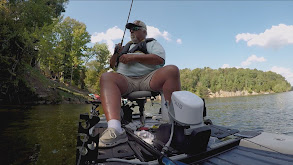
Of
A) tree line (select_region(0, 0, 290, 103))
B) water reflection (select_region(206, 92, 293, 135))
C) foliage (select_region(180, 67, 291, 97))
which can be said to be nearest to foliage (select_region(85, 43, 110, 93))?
tree line (select_region(0, 0, 290, 103))

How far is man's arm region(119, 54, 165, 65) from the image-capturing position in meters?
2.26

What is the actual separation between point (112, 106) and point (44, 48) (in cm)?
1877

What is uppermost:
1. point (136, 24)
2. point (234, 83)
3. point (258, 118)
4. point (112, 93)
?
point (234, 83)

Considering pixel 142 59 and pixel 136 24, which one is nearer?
pixel 142 59

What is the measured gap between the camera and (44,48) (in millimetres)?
17281

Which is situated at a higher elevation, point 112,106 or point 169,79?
point 169,79

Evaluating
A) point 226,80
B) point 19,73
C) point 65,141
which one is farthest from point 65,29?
point 226,80

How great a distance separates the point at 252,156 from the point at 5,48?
1598cm

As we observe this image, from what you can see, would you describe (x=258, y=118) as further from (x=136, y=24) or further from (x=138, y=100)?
(x=136, y=24)

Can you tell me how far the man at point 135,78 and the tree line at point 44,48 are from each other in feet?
42.6

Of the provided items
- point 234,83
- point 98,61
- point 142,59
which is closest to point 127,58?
point 142,59

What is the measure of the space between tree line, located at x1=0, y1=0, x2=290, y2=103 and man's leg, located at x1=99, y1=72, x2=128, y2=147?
13.1 metres

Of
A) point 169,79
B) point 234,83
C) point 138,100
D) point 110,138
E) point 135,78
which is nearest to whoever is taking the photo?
point 110,138

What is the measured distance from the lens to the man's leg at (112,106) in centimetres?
165
